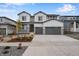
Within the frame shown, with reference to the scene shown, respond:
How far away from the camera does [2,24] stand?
2633 cm

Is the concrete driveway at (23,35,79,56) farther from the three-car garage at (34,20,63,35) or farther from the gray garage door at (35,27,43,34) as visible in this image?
the three-car garage at (34,20,63,35)

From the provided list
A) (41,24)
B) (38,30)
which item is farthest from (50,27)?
(38,30)

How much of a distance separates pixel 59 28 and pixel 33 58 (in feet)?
71.5

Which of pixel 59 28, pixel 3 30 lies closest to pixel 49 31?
pixel 59 28

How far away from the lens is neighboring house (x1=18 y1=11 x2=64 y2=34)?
28.2 metres

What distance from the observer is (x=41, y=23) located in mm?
30188

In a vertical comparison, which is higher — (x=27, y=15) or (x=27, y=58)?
(x=27, y=15)

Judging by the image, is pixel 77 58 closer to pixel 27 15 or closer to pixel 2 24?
pixel 2 24

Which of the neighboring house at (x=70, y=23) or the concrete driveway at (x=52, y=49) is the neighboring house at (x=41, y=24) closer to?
the neighboring house at (x=70, y=23)

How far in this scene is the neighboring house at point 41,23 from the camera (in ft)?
92.6

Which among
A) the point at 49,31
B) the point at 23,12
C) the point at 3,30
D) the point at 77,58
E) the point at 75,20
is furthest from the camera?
the point at 75,20

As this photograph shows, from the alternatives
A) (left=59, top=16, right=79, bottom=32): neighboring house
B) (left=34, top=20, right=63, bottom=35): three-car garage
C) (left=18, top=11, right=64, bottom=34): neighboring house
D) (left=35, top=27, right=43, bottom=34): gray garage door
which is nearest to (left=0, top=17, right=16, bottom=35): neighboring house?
(left=18, top=11, right=64, bottom=34): neighboring house

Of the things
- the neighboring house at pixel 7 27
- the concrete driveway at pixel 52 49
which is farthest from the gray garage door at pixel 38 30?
the concrete driveway at pixel 52 49

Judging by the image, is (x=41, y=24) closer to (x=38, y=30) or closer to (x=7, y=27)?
(x=38, y=30)
